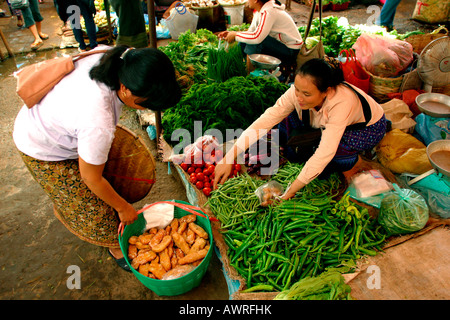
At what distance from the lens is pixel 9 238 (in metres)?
2.83

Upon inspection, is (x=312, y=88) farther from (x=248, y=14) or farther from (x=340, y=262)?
(x=248, y=14)

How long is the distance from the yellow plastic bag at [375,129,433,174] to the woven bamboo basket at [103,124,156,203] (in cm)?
254

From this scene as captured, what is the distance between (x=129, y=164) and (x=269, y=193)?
1239 mm

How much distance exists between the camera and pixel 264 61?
14.3ft

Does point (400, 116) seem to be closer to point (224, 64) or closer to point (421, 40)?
point (421, 40)

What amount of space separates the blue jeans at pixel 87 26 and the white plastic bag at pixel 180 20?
1.63m

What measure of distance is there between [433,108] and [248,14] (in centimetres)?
555

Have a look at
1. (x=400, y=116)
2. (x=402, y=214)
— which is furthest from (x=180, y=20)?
(x=402, y=214)

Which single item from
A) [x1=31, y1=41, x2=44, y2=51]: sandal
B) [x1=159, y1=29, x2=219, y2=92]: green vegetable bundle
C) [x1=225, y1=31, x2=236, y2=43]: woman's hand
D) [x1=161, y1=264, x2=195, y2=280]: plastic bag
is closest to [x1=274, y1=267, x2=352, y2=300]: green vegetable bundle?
[x1=161, y1=264, x2=195, y2=280]: plastic bag

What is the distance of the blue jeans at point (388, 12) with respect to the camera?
648 cm

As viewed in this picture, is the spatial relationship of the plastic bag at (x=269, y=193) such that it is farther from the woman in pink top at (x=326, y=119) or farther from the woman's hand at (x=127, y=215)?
the woman's hand at (x=127, y=215)
